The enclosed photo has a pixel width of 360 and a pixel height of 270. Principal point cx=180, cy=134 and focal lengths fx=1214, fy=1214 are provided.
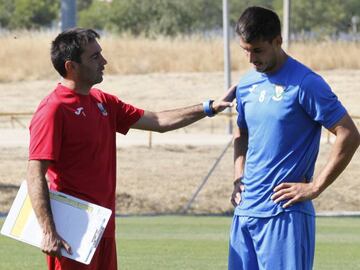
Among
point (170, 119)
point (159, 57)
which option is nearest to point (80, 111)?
point (170, 119)

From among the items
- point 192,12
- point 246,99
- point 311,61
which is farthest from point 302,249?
point 192,12

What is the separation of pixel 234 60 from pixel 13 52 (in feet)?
27.2

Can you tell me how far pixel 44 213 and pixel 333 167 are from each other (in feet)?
6.00

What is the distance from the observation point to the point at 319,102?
24.1 feet

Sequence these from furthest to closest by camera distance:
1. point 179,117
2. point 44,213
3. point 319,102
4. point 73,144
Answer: point 179,117, point 73,144, point 44,213, point 319,102

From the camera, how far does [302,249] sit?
7.54 metres

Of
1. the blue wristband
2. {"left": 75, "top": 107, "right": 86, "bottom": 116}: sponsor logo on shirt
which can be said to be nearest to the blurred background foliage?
the blue wristband

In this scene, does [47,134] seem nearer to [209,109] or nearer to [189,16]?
[209,109]

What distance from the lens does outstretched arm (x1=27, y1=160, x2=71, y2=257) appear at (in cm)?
761

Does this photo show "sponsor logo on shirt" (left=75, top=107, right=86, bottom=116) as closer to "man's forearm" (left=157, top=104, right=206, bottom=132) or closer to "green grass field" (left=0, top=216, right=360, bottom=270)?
"man's forearm" (left=157, top=104, right=206, bottom=132)

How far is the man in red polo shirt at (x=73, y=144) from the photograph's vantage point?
7.70 meters

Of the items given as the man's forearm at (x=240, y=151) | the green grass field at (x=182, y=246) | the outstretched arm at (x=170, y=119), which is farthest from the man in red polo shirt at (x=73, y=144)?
the green grass field at (x=182, y=246)

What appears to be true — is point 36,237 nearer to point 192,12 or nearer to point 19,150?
point 19,150

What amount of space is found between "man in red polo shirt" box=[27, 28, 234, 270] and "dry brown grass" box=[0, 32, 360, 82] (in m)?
35.3
